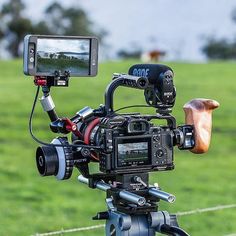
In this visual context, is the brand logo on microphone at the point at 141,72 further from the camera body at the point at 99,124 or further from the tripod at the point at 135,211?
the tripod at the point at 135,211

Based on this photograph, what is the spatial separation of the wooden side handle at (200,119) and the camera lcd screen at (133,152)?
0.33 m

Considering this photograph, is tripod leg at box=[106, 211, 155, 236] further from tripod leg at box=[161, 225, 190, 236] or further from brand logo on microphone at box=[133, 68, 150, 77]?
brand logo on microphone at box=[133, 68, 150, 77]

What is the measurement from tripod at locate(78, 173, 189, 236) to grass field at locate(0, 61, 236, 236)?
3604 mm

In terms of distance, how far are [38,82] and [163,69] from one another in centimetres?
57

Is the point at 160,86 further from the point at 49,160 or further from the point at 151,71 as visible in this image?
the point at 49,160

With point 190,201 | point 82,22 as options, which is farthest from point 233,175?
point 82,22

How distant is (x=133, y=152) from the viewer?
3619mm

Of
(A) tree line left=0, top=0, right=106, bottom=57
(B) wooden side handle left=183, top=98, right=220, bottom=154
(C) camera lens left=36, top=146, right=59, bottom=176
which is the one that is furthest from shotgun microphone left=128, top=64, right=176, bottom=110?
(A) tree line left=0, top=0, right=106, bottom=57

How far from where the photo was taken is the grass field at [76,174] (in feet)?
Result: 29.3

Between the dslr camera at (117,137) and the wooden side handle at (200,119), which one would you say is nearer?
the dslr camera at (117,137)

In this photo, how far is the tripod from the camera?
3697 millimetres

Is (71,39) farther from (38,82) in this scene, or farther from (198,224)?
(198,224)

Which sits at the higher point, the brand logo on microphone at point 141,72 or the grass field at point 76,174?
the brand logo on microphone at point 141,72

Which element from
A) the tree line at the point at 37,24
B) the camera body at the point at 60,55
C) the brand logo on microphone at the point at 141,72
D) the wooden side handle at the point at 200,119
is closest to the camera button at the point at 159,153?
the wooden side handle at the point at 200,119
